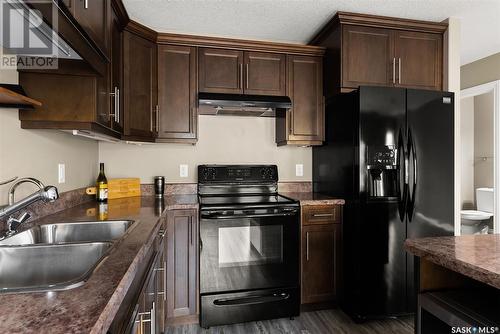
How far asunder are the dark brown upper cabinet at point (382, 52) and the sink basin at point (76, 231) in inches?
75.3

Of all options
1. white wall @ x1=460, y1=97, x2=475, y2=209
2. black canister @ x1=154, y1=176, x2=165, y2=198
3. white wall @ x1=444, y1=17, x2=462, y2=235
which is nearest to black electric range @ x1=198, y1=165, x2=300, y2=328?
black canister @ x1=154, y1=176, x2=165, y2=198

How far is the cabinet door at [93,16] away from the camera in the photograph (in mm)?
1039

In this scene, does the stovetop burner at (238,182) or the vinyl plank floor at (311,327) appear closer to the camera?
the vinyl plank floor at (311,327)

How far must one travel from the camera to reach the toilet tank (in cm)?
418

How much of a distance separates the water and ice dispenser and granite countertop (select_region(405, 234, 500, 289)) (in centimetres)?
92

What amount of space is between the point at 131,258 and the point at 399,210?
1.97m

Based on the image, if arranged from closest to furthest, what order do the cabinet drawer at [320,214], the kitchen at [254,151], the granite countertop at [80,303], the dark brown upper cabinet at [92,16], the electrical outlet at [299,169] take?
the granite countertop at [80,303], the dark brown upper cabinet at [92,16], the kitchen at [254,151], the cabinet drawer at [320,214], the electrical outlet at [299,169]

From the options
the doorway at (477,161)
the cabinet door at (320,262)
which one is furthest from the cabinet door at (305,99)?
the doorway at (477,161)

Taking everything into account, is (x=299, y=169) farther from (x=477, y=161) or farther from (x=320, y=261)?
(x=477, y=161)

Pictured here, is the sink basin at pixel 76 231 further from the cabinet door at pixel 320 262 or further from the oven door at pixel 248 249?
the cabinet door at pixel 320 262

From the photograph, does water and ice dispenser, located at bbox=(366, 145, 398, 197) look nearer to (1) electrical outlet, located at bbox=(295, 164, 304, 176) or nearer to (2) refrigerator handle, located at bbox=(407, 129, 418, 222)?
(2) refrigerator handle, located at bbox=(407, 129, 418, 222)

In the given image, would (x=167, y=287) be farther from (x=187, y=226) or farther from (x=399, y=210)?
(x=399, y=210)

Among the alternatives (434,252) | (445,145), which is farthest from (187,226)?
(445,145)

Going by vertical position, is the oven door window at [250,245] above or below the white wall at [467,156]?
below
